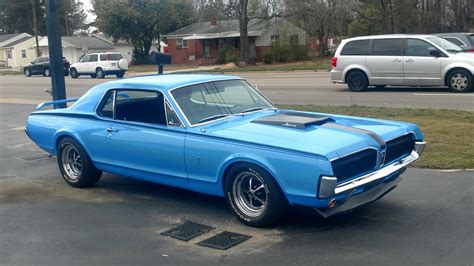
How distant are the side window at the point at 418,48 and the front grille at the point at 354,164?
41.6 ft

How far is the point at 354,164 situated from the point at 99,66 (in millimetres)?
35193

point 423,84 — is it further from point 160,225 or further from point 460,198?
point 160,225

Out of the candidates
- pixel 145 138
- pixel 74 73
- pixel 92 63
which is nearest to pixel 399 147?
pixel 145 138

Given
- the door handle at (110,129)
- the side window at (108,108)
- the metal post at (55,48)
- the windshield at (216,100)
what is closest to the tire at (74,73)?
the metal post at (55,48)

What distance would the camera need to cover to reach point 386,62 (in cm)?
1814

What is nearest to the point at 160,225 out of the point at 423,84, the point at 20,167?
the point at 20,167

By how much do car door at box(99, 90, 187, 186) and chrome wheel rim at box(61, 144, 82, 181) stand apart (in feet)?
2.60

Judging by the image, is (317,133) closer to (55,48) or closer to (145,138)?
(145,138)

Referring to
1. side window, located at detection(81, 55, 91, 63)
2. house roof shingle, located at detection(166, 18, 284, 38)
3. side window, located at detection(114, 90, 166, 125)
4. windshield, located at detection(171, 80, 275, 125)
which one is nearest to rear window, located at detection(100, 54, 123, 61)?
side window, located at detection(81, 55, 91, 63)

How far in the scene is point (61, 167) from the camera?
796 centimetres

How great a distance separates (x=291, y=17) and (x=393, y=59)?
29.8 meters

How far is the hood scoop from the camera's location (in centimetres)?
609

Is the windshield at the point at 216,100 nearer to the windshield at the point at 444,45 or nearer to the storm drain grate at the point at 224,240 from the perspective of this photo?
the storm drain grate at the point at 224,240

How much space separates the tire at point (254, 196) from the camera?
18.4 feet
